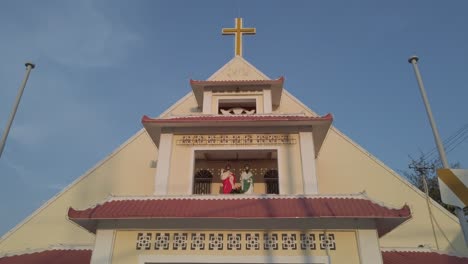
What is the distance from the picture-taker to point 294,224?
28.6 ft

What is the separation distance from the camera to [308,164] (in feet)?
33.6

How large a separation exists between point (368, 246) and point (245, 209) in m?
2.81

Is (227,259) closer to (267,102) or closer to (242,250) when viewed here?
(242,250)

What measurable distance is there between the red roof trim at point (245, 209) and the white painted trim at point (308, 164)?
739 mm

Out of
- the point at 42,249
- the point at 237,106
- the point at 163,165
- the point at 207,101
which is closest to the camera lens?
the point at 163,165

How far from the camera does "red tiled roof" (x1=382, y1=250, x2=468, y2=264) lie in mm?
10344

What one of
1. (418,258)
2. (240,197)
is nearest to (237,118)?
(240,197)

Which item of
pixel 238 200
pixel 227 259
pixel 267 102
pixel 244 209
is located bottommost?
pixel 227 259

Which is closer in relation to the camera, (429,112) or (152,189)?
(429,112)

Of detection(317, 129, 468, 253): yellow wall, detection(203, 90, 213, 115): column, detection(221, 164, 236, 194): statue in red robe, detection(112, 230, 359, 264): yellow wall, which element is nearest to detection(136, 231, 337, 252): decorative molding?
detection(112, 230, 359, 264): yellow wall

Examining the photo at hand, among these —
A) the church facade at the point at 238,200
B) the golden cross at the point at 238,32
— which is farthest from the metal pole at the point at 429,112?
the golden cross at the point at 238,32

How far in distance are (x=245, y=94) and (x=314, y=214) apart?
6.19 m

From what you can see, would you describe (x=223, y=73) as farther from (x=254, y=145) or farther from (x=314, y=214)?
(x=314, y=214)

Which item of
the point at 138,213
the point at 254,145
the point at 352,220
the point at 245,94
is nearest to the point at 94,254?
the point at 138,213
